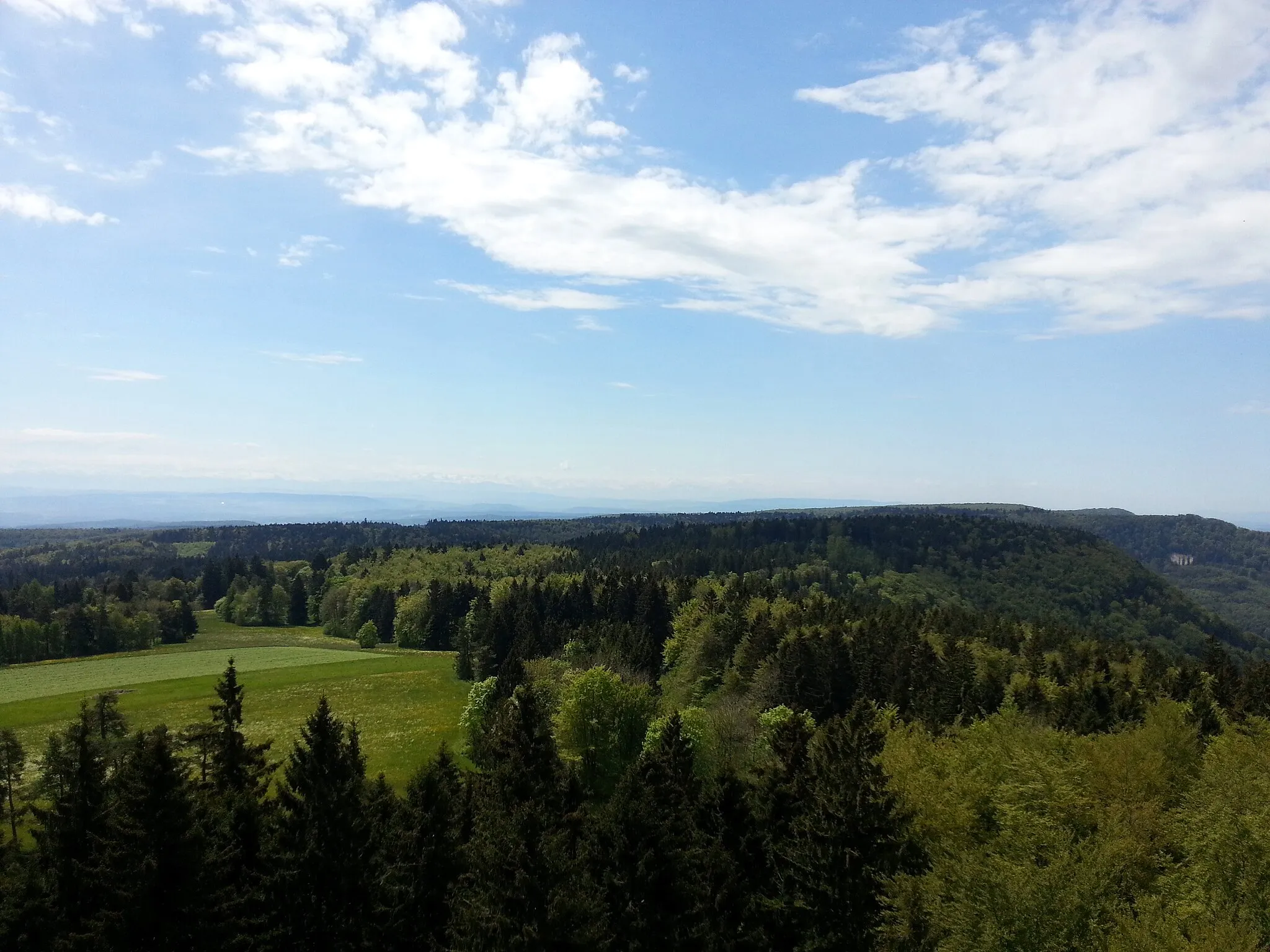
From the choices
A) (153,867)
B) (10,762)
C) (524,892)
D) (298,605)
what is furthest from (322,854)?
(298,605)

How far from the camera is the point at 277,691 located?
9438 centimetres

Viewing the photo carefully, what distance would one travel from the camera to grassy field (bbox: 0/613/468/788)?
74438 millimetres

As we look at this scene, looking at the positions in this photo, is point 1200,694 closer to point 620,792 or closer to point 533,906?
point 620,792

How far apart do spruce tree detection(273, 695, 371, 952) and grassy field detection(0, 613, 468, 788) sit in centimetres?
3144

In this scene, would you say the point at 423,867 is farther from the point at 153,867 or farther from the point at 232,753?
the point at 232,753

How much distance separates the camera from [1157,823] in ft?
108

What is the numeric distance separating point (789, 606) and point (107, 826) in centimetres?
8484

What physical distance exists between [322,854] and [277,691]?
2897 inches

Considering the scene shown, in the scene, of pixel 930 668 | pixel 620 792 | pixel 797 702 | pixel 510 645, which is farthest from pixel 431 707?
pixel 620 792

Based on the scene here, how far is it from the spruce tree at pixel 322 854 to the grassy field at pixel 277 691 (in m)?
31.4

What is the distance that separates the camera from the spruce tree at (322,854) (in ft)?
96.0

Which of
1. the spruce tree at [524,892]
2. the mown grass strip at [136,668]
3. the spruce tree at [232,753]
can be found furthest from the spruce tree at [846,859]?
the mown grass strip at [136,668]

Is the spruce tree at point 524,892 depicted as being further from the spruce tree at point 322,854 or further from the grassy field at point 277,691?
the grassy field at point 277,691

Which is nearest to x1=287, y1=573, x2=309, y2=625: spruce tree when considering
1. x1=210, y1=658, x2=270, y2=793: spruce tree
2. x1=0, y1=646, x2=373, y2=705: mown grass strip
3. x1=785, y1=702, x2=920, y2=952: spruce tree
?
x1=0, y1=646, x2=373, y2=705: mown grass strip
